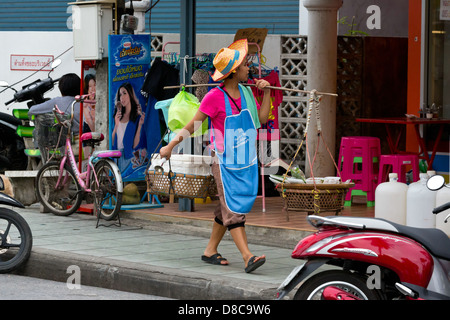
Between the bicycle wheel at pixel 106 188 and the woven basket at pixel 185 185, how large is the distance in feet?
1.63

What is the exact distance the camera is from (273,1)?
18.1m

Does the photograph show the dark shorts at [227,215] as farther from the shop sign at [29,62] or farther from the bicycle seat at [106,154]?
the shop sign at [29,62]

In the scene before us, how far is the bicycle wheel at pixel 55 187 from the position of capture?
37.2 ft

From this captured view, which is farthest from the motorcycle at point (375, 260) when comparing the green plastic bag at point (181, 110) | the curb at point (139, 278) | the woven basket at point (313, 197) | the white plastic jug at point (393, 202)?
the green plastic bag at point (181, 110)

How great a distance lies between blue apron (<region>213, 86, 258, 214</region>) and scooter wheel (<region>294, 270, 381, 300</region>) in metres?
2.33

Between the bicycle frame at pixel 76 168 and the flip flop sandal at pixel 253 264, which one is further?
the bicycle frame at pixel 76 168

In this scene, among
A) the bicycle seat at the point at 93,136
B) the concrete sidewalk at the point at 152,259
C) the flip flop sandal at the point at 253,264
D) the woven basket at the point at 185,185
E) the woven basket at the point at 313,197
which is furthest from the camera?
the bicycle seat at the point at 93,136

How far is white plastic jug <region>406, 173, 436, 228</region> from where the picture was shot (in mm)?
8836

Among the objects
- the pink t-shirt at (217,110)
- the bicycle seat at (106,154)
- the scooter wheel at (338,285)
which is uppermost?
the pink t-shirt at (217,110)

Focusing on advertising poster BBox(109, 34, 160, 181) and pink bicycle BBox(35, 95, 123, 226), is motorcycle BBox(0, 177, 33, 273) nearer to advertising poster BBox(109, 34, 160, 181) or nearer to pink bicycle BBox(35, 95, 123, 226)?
pink bicycle BBox(35, 95, 123, 226)

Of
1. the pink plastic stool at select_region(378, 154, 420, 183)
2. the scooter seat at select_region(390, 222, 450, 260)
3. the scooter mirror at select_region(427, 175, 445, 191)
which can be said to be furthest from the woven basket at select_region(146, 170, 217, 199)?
the scooter mirror at select_region(427, 175, 445, 191)

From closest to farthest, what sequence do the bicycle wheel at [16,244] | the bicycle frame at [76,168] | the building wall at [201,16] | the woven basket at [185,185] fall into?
the bicycle wheel at [16,244], the woven basket at [185,185], the bicycle frame at [76,168], the building wall at [201,16]
